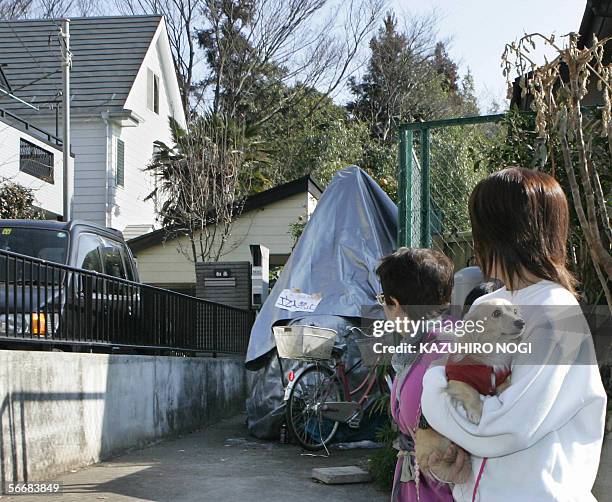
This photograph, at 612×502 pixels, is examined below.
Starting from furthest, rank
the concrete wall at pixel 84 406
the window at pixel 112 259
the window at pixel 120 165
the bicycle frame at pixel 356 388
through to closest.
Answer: the window at pixel 120 165, the window at pixel 112 259, the bicycle frame at pixel 356 388, the concrete wall at pixel 84 406

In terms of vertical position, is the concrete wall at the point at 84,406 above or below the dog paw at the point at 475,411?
below

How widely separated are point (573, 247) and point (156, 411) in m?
5.40

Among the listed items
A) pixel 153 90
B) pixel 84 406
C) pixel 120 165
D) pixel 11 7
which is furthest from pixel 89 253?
pixel 11 7

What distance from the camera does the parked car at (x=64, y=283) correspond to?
22.4ft

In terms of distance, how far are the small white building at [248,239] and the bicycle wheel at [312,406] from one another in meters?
12.6

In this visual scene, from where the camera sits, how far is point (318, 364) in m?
8.99

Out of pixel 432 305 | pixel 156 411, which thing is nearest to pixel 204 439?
pixel 156 411

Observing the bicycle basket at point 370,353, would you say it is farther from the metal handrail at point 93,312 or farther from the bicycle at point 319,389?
the metal handrail at point 93,312

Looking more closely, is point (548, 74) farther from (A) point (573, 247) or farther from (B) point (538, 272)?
(B) point (538, 272)

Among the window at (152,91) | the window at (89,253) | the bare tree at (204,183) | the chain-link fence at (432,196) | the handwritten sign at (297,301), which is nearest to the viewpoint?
the chain-link fence at (432,196)

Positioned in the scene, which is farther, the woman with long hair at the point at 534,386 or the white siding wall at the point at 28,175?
the white siding wall at the point at 28,175

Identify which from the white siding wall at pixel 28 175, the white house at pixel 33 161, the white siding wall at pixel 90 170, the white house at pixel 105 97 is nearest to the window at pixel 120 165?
the white house at pixel 105 97

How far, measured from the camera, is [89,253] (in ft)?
34.1

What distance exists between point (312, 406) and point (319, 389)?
0.59ft
